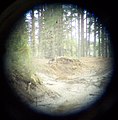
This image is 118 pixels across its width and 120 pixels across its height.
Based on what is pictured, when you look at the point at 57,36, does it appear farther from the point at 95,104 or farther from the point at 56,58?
the point at 95,104

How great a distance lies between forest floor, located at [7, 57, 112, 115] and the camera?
1728mm

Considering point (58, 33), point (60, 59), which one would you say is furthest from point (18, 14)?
point (60, 59)

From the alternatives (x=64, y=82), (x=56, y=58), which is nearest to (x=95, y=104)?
(x=64, y=82)

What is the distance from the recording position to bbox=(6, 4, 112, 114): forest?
173 centimetres

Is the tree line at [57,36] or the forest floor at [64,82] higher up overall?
the tree line at [57,36]

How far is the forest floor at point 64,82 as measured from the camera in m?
1.73

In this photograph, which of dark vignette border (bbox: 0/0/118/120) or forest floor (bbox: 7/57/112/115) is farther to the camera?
forest floor (bbox: 7/57/112/115)

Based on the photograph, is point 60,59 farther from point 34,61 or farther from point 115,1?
point 115,1

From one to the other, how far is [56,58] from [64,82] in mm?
197

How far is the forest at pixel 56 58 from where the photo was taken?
5.68 feet

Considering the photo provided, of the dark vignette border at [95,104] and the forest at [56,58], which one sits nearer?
the dark vignette border at [95,104]

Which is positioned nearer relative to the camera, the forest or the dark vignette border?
the dark vignette border

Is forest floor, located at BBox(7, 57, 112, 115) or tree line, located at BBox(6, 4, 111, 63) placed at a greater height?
tree line, located at BBox(6, 4, 111, 63)

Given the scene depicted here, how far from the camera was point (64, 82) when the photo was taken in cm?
177
